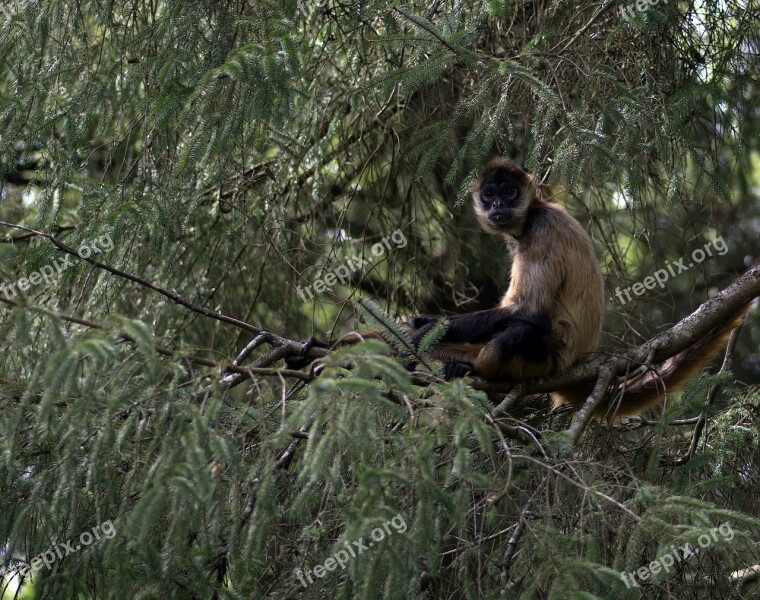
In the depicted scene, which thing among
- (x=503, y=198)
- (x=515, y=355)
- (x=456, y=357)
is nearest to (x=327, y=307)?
(x=503, y=198)

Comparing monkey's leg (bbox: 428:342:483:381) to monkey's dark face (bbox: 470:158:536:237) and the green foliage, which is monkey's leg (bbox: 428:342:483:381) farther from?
monkey's dark face (bbox: 470:158:536:237)

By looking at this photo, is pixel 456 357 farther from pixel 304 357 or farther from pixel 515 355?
pixel 304 357

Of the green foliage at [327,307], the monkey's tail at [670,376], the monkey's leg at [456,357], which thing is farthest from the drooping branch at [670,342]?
the monkey's leg at [456,357]

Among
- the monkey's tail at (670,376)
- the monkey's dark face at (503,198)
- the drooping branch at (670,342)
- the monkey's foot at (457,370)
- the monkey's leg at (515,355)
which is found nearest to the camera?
the drooping branch at (670,342)

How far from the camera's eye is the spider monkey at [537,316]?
16.4 feet

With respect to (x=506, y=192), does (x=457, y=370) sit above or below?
below

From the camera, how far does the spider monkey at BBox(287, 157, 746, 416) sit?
498 cm

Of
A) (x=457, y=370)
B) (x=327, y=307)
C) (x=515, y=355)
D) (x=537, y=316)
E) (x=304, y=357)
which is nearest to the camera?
(x=304, y=357)

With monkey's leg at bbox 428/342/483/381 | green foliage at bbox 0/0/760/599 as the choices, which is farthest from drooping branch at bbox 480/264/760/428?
monkey's leg at bbox 428/342/483/381

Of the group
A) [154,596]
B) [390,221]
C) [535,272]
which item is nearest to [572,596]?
[154,596]

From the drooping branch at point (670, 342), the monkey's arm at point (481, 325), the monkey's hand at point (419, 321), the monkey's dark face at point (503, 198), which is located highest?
the monkey's dark face at point (503, 198)

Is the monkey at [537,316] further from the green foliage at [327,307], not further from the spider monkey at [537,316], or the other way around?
the green foliage at [327,307]

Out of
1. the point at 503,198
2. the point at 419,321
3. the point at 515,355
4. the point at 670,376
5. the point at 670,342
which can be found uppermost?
the point at 503,198

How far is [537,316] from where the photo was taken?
5.29 meters
